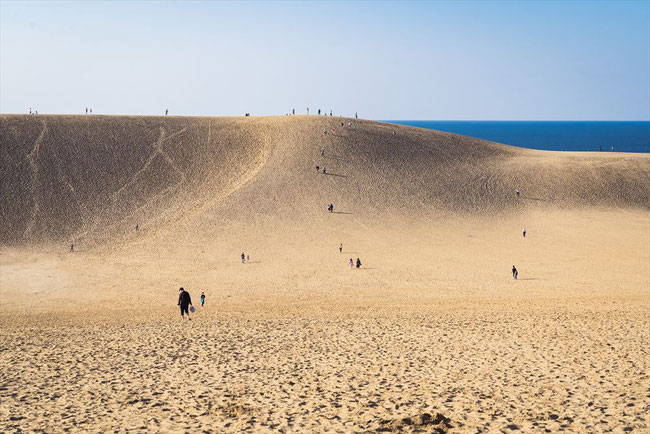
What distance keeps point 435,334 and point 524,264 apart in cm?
2361

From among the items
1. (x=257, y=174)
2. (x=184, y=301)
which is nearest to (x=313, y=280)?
(x=184, y=301)

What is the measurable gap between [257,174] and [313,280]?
2853 cm

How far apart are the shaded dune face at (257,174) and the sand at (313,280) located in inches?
11.9

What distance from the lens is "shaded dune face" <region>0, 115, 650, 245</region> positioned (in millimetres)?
56375

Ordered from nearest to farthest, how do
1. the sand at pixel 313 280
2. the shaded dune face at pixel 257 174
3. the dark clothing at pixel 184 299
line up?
1. the sand at pixel 313 280
2. the dark clothing at pixel 184 299
3. the shaded dune face at pixel 257 174

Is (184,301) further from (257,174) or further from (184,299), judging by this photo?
(257,174)

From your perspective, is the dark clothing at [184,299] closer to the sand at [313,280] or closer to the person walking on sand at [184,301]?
the person walking on sand at [184,301]

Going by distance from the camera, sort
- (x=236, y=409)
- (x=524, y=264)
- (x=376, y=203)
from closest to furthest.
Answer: (x=236, y=409)
(x=524, y=264)
(x=376, y=203)

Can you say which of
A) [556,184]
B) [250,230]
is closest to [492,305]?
[250,230]

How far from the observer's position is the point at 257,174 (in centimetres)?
6412

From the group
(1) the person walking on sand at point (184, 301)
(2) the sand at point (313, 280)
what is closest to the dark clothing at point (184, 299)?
(1) the person walking on sand at point (184, 301)

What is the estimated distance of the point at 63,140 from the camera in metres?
67.6

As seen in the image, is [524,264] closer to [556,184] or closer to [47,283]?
[556,184]

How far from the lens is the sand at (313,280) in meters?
14.7
